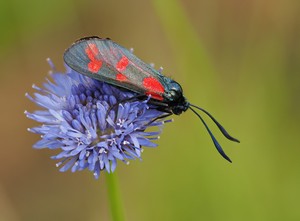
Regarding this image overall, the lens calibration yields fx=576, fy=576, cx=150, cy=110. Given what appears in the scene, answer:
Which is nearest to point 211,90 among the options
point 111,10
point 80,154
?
point 80,154

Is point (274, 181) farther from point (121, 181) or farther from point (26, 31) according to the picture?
point (26, 31)

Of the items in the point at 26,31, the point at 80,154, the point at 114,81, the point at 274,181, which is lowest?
the point at 274,181

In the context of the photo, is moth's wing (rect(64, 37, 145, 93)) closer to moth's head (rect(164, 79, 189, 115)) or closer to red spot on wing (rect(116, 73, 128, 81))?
red spot on wing (rect(116, 73, 128, 81))

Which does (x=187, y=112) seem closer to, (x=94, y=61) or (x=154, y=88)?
(x=154, y=88)

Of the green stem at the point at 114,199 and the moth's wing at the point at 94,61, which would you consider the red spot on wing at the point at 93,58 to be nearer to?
the moth's wing at the point at 94,61

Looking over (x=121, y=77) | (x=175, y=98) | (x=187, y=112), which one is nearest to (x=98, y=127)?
(x=121, y=77)

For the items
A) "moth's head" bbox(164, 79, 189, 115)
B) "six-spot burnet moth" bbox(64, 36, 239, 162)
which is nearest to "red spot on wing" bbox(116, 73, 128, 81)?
"six-spot burnet moth" bbox(64, 36, 239, 162)

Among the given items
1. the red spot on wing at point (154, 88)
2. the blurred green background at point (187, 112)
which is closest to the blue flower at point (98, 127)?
the red spot on wing at point (154, 88)

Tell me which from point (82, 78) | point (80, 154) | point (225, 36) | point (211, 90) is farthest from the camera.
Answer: point (225, 36)

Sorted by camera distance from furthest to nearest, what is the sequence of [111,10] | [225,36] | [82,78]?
1. [111,10]
2. [225,36]
3. [82,78]
